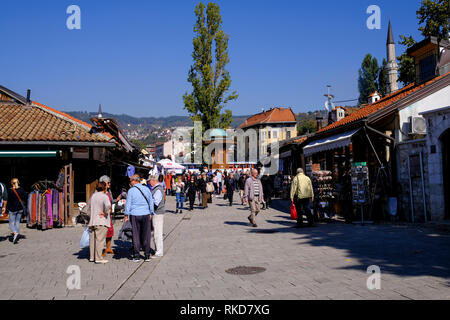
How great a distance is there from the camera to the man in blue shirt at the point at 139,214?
366 inches

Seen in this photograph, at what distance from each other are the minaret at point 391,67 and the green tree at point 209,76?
830 inches

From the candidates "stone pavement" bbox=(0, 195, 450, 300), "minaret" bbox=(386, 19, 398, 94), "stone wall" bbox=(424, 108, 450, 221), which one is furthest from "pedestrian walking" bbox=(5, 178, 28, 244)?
"minaret" bbox=(386, 19, 398, 94)

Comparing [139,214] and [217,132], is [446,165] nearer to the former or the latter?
[139,214]

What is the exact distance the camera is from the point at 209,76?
4019cm

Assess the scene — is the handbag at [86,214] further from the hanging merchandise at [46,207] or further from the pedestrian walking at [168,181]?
the pedestrian walking at [168,181]

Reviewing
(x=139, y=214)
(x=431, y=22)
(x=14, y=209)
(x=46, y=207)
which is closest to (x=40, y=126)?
(x=46, y=207)

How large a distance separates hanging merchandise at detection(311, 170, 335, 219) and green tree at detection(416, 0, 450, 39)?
1663 centimetres

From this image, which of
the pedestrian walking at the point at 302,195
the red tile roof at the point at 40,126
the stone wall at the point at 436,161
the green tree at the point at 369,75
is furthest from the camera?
the green tree at the point at 369,75

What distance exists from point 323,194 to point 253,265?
25.6 feet

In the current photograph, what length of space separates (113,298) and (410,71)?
88.2ft

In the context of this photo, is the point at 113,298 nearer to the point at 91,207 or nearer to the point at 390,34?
the point at 91,207

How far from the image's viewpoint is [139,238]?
950cm

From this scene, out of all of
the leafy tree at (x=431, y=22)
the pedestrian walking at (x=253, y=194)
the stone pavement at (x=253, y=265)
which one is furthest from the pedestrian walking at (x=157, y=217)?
the leafy tree at (x=431, y=22)
